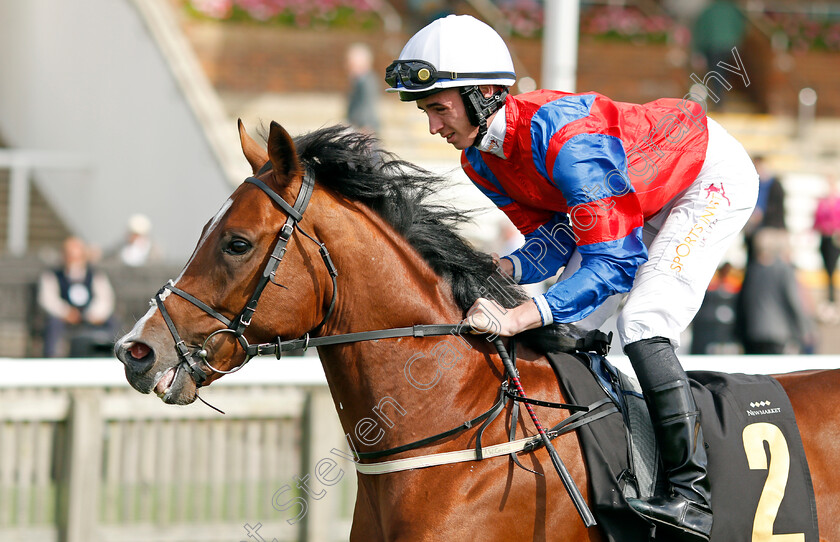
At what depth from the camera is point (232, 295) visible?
2844 mm

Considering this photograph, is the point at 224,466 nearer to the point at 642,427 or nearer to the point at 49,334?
the point at 642,427

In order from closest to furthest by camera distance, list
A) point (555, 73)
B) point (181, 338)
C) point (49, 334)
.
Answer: point (181, 338) → point (555, 73) → point (49, 334)

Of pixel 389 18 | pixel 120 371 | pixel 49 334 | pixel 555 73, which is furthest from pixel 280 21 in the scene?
pixel 120 371

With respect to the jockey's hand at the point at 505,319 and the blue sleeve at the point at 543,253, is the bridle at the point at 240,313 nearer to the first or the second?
the jockey's hand at the point at 505,319

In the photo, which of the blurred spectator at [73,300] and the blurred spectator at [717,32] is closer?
the blurred spectator at [73,300]

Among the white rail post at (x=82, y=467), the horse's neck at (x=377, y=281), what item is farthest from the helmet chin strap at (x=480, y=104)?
the white rail post at (x=82, y=467)

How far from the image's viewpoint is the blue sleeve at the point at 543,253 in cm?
351

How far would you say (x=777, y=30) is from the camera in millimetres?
15344

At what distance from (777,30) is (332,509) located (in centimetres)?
1279

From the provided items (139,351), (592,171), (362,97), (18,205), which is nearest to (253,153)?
(139,351)

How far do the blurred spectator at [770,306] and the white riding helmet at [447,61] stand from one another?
5.63m

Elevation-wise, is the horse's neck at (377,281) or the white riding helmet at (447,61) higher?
the white riding helmet at (447,61)

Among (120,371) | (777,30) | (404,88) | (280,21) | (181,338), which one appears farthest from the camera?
(777,30)

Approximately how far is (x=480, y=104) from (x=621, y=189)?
0.51m
